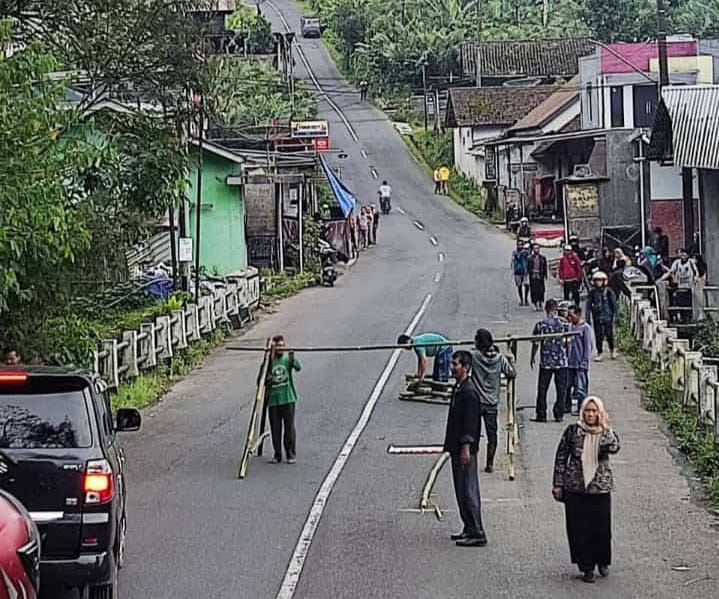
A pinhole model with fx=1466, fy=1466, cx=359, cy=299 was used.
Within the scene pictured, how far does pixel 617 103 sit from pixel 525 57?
3371 cm

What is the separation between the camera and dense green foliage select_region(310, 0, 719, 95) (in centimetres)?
9412

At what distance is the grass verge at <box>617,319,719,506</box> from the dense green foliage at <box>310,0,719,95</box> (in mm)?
68101

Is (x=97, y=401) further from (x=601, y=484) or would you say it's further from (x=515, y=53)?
(x=515, y=53)

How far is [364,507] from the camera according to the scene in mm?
14789

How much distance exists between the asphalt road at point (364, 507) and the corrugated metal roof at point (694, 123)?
5.99 meters

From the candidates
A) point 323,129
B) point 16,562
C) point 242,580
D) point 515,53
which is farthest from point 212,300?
point 515,53

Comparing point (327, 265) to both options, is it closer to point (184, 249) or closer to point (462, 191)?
point (184, 249)

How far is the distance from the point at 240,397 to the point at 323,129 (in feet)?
133

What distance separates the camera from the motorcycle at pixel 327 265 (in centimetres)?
4357

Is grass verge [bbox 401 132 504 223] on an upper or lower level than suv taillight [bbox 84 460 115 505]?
upper

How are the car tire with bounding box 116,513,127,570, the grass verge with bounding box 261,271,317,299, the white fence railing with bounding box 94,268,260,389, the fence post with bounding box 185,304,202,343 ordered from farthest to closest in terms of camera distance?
the grass verge with bounding box 261,271,317,299 < the fence post with bounding box 185,304,202,343 < the white fence railing with bounding box 94,268,260,389 < the car tire with bounding box 116,513,127,570

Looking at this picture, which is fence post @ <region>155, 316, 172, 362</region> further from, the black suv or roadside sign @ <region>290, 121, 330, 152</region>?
roadside sign @ <region>290, 121, 330, 152</region>

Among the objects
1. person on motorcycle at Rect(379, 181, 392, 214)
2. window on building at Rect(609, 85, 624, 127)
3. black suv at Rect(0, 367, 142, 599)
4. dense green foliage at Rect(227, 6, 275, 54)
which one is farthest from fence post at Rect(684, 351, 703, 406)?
dense green foliage at Rect(227, 6, 275, 54)

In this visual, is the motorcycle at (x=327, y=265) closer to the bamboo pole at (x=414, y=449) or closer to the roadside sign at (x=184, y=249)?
the roadside sign at (x=184, y=249)
